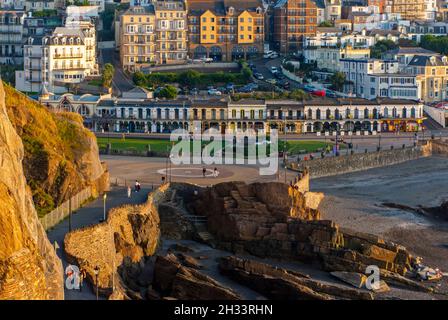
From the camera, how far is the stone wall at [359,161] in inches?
2542

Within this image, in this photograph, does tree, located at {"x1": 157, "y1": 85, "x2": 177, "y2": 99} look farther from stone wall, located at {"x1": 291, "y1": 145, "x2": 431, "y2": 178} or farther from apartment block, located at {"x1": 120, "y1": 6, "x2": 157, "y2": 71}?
stone wall, located at {"x1": 291, "y1": 145, "x2": 431, "y2": 178}

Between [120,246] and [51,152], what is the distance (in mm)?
6037

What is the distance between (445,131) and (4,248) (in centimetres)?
6255

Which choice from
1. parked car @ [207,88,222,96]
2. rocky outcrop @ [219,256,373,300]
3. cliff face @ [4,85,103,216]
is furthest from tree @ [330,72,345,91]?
rocky outcrop @ [219,256,373,300]

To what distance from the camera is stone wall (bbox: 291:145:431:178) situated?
64.6m

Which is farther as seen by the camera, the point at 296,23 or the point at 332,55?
the point at 296,23

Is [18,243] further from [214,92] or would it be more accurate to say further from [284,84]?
[284,84]

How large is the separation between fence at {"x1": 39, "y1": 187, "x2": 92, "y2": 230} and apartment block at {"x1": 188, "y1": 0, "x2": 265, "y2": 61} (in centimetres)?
6204

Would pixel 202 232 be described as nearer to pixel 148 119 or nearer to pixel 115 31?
pixel 148 119

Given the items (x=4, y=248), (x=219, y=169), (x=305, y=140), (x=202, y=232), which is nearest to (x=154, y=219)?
(x=202, y=232)

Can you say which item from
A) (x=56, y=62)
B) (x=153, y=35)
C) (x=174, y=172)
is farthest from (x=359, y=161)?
(x=153, y=35)

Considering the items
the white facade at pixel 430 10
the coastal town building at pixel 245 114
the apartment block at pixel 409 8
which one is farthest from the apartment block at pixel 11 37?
the white facade at pixel 430 10

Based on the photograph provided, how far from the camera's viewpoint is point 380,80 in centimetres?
8925

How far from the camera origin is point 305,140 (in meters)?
75.1
